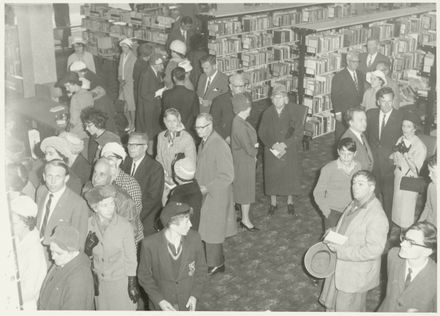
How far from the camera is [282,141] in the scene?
7.38 m

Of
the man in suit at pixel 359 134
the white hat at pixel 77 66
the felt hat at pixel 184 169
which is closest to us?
the felt hat at pixel 184 169

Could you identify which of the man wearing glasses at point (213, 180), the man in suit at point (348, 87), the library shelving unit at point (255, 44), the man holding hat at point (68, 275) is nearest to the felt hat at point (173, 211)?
the man holding hat at point (68, 275)

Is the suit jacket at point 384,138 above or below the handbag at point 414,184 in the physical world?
above

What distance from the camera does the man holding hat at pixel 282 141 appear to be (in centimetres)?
729

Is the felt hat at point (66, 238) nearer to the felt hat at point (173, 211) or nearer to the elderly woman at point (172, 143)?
the felt hat at point (173, 211)

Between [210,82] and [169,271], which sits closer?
[169,271]

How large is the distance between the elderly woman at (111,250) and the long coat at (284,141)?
10.1ft

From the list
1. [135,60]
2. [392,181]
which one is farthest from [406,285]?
[135,60]

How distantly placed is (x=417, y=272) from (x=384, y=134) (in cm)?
295

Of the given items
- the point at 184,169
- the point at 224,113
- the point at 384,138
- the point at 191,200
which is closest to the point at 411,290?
the point at 191,200

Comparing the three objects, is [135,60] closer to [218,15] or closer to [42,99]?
[42,99]

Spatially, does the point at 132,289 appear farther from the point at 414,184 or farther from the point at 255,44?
the point at 255,44

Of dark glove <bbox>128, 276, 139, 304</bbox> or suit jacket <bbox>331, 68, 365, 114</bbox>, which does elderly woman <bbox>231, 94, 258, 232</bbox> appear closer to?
suit jacket <bbox>331, 68, 365, 114</bbox>

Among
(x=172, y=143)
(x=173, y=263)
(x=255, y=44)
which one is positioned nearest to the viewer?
(x=173, y=263)
